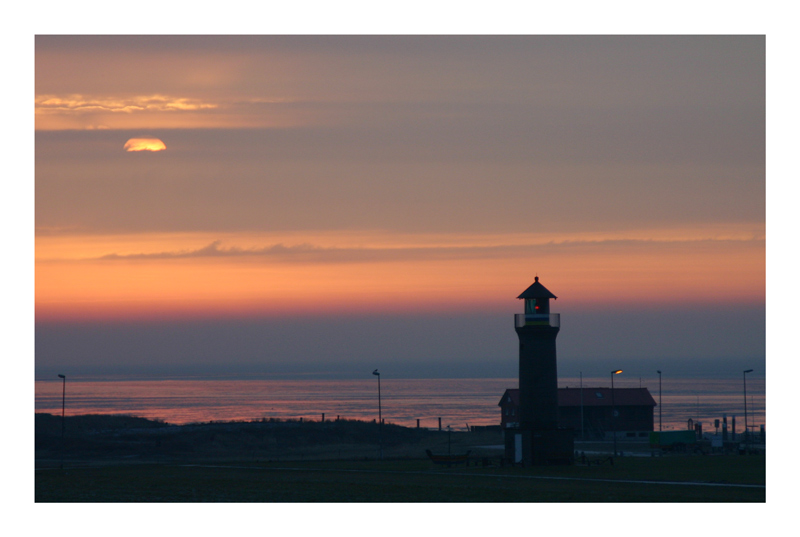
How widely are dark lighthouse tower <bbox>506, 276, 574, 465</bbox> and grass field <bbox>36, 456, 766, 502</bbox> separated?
1.58 m

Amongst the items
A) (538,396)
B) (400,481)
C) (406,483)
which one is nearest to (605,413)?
(538,396)

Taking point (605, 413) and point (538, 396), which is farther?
point (605, 413)

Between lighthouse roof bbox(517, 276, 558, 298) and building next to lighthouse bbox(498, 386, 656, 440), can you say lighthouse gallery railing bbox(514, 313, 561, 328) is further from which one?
building next to lighthouse bbox(498, 386, 656, 440)

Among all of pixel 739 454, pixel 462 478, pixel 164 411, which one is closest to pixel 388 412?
pixel 164 411

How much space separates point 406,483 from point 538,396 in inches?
504

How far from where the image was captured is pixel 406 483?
42500mm

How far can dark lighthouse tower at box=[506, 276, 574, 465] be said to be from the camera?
51.7m

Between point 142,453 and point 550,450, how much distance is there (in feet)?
135

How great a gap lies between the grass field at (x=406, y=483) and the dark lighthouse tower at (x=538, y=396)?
1576 millimetres

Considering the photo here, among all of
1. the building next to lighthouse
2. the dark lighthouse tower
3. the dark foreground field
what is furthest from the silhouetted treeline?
the dark lighthouse tower

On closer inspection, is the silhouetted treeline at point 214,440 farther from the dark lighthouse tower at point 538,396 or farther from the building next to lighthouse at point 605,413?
the dark lighthouse tower at point 538,396

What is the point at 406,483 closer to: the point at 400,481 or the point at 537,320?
the point at 400,481

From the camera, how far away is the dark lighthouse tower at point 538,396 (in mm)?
51688

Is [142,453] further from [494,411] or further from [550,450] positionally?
[494,411]
